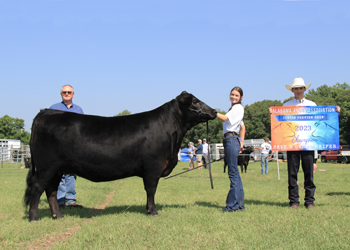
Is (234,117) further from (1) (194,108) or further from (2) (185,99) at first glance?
(2) (185,99)

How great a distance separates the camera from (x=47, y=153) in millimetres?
5605

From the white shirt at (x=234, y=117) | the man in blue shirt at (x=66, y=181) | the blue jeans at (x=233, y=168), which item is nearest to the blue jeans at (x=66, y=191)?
the man in blue shirt at (x=66, y=181)

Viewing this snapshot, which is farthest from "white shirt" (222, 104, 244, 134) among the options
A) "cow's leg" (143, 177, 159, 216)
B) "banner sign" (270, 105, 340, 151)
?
"cow's leg" (143, 177, 159, 216)

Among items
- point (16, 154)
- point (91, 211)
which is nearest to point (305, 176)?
point (91, 211)

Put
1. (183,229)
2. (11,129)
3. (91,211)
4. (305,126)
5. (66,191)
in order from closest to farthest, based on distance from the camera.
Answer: (183,229), (91,211), (305,126), (66,191), (11,129)

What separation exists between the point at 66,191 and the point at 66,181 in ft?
0.74

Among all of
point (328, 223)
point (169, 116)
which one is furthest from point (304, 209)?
point (169, 116)

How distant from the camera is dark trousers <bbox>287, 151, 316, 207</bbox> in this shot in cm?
676

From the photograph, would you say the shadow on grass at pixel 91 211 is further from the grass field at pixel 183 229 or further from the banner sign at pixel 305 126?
the banner sign at pixel 305 126

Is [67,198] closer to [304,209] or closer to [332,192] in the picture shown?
[304,209]

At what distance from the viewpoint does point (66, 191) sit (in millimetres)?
7398

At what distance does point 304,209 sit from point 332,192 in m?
4.34

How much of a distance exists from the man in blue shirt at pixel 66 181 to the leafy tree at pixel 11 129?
88.4m

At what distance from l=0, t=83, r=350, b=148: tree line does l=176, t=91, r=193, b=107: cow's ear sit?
2079 inches
